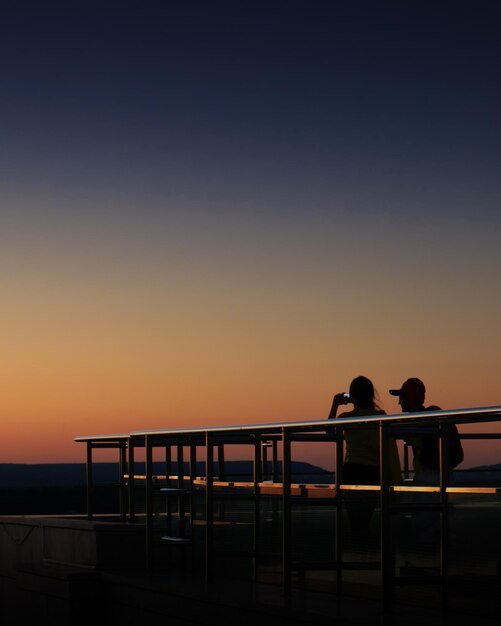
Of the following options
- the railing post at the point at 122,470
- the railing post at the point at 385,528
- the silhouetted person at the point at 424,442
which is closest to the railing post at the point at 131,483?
the railing post at the point at 122,470

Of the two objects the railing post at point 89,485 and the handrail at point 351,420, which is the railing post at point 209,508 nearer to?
the handrail at point 351,420

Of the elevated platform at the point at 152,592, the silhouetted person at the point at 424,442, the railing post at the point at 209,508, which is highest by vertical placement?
the silhouetted person at the point at 424,442

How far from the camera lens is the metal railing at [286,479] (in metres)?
7.56

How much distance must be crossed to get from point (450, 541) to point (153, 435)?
3.89m

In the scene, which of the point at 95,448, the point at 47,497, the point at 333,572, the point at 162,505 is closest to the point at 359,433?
the point at 333,572

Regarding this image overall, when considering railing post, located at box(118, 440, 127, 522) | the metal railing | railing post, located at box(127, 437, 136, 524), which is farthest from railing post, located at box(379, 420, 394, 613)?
railing post, located at box(118, 440, 127, 522)

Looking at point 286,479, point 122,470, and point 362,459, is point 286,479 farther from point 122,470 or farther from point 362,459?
point 122,470

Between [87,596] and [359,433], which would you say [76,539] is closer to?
[87,596]

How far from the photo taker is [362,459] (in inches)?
364

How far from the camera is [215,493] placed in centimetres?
1028

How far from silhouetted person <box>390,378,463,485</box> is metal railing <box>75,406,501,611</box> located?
0.36 ft

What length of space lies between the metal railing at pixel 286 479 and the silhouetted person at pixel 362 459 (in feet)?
0.25

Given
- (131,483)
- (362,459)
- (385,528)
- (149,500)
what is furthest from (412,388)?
(131,483)

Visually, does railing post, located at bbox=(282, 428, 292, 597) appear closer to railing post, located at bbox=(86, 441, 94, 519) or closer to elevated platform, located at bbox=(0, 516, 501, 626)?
elevated platform, located at bbox=(0, 516, 501, 626)
